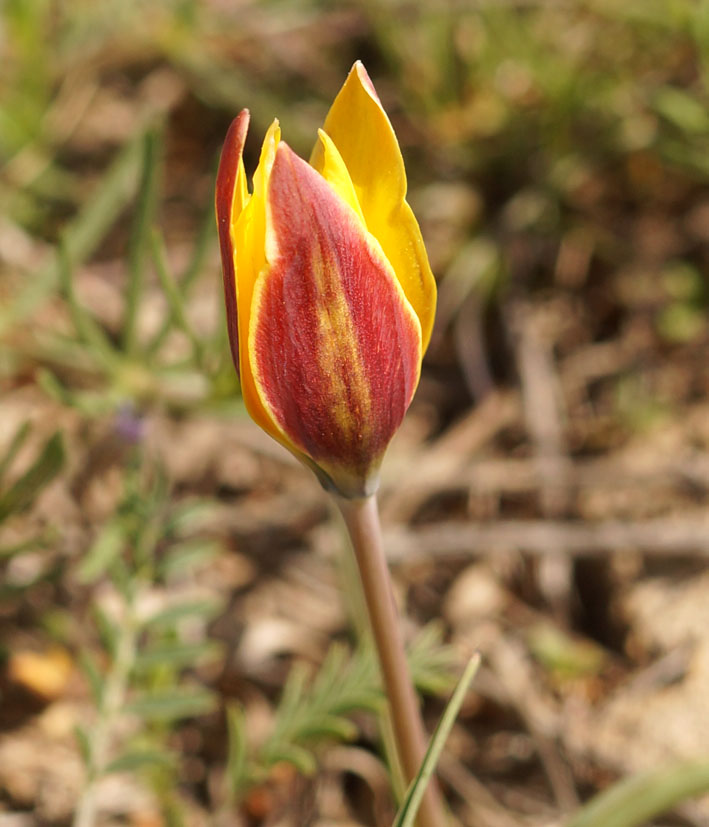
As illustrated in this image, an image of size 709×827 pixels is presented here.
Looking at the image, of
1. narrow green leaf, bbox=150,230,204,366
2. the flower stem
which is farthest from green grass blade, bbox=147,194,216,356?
the flower stem

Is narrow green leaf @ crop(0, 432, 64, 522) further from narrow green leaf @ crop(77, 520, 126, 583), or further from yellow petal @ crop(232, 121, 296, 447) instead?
yellow petal @ crop(232, 121, 296, 447)

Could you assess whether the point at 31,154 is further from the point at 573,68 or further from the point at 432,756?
the point at 432,756

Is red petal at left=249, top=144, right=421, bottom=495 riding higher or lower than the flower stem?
higher

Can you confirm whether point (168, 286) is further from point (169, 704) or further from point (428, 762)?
point (428, 762)

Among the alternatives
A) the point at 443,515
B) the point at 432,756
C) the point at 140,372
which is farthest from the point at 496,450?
the point at 432,756

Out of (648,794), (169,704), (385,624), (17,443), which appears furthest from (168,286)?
(648,794)

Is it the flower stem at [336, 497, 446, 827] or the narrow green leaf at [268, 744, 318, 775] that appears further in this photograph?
the narrow green leaf at [268, 744, 318, 775]
